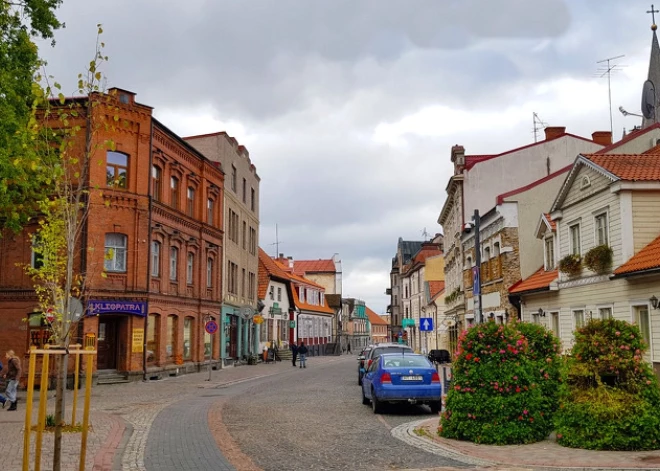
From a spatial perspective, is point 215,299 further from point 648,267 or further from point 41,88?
point 41,88

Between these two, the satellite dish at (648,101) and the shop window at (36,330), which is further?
the satellite dish at (648,101)

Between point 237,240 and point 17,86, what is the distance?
27.1m

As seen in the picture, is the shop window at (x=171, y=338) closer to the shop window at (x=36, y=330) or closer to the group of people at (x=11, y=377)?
the shop window at (x=36, y=330)

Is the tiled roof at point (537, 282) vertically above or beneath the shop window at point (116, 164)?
beneath

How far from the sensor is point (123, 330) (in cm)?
2964

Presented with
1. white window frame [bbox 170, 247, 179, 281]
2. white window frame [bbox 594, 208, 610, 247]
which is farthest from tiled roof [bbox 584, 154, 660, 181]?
white window frame [bbox 170, 247, 179, 281]

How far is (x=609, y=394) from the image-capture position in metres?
11.2

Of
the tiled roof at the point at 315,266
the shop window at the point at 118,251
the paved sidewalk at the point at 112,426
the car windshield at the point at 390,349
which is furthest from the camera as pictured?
the tiled roof at the point at 315,266

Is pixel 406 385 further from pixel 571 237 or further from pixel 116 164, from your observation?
pixel 116 164

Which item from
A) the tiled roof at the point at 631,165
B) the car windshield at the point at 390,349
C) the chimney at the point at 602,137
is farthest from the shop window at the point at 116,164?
the chimney at the point at 602,137

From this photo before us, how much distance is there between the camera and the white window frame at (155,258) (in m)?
31.7

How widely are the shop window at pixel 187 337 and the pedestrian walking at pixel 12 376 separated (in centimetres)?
1726

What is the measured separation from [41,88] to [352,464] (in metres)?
6.86

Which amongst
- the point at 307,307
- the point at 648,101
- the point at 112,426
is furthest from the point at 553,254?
the point at 307,307
